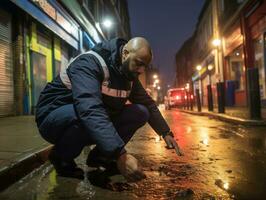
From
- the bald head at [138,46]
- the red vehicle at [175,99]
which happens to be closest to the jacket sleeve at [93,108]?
the bald head at [138,46]

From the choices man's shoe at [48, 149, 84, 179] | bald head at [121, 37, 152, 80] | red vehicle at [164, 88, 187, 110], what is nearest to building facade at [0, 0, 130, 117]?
man's shoe at [48, 149, 84, 179]

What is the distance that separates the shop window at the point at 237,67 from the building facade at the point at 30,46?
995 cm

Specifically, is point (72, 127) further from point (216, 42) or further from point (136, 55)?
point (216, 42)

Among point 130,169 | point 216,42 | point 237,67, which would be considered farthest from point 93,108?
point 216,42

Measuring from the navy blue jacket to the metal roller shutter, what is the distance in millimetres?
7567

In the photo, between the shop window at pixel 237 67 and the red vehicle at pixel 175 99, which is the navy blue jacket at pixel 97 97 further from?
the red vehicle at pixel 175 99

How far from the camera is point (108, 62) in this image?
3.19 metres

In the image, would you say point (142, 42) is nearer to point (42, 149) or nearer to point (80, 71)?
point (80, 71)

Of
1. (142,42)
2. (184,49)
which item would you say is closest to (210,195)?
(142,42)

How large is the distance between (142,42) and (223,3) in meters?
24.1

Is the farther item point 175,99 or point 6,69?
point 175,99

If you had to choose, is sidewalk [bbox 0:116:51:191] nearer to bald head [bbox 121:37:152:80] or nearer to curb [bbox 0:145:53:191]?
curb [bbox 0:145:53:191]

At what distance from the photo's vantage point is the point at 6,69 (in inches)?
428

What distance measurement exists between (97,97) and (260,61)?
15903 mm
